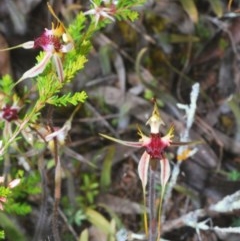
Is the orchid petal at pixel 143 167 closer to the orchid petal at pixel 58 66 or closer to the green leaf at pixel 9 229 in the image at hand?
the orchid petal at pixel 58 66

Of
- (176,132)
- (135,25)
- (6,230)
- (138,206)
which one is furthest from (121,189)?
(135,25)

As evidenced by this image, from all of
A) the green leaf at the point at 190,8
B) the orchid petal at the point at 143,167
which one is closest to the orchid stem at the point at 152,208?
the orchid petal at the point at 143,167

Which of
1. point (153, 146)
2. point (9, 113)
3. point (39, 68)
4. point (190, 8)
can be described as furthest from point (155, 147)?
point (190, 8)

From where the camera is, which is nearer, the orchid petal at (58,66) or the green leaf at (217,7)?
the orchid petal at (58,66)

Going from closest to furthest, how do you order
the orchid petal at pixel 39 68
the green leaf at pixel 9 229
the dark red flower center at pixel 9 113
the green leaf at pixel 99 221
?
the orchid petal at pixel 39 68, the dark red flower center at pixel 9 113, the green leaf at pixel 9 229, the green leaf at pixel 99 221

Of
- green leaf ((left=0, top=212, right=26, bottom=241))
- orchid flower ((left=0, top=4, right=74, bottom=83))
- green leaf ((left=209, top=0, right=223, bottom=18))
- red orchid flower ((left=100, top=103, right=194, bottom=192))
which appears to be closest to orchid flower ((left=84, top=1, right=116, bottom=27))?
orchid flower ((left=0, top=4, right=74, bottom=83))

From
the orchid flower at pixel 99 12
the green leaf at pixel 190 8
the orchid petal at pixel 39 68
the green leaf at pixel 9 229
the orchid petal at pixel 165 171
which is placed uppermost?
the orchid flower at pixel 99 12

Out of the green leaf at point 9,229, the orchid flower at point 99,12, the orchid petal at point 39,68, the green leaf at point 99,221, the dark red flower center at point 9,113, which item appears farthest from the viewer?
the green leaf at point 99,221

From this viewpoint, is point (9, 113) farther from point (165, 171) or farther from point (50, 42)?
point (165, 171)
